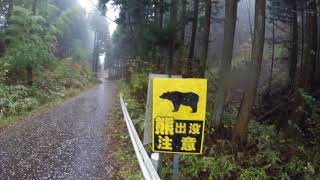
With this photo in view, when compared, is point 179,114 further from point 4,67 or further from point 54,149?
point 4,67

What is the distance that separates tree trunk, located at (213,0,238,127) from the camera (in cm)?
937

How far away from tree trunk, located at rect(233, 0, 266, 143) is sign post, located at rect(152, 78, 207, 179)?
5.10 m

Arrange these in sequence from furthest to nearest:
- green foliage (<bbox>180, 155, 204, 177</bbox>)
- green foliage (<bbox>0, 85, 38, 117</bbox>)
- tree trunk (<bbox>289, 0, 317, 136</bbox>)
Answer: green foliage (<bbox>0, 85, 38, 117</bbox>), tree trunk (<bbox>289, 0, 317, 136</bbox>), green foliage (<bbox>180, 155, 204, 177</bbox>)

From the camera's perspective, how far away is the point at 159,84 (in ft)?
12.1

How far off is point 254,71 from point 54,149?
529 cm

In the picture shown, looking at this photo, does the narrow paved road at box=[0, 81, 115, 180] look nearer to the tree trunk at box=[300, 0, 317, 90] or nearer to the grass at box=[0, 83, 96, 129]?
the grass at box=[0, 83, 96, 129]

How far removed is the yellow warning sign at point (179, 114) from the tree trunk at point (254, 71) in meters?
5.10

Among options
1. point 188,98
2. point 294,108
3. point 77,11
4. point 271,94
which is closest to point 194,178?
point 188,98

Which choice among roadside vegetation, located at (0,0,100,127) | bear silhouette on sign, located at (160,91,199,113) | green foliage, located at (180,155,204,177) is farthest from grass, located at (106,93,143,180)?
roadside vegetation, located at (0,0,100,127)

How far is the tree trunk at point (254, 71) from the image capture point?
8125 millimetres

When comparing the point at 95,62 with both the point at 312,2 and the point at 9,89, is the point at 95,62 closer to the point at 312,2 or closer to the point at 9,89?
the point at 9,89

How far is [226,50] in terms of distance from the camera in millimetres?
9594

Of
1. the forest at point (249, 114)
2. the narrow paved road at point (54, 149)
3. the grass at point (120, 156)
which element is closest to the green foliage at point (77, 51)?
the forest at point (249, 114)

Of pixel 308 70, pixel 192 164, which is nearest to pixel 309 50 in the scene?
pixel 308 70
